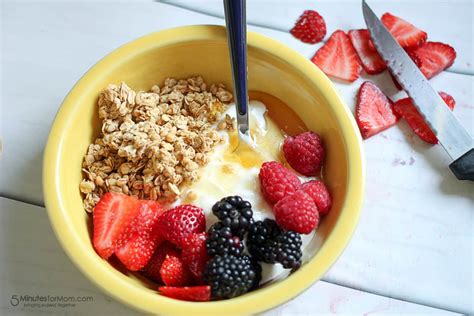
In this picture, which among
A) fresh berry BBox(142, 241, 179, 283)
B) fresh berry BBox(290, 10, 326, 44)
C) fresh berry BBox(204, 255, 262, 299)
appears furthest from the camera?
fresh berry BBox(290, 10, 326, 44)

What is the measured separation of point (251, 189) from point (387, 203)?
0.99 feet

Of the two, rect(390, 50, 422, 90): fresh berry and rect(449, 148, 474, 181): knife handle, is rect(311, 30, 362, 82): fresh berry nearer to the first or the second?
rect(390, 50, 422, 90): fresh berry

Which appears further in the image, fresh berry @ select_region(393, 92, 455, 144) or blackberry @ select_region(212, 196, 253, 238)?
fresh berry @ select_region(393, 92, 455, 144)

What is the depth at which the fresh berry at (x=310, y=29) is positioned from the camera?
1357 mm

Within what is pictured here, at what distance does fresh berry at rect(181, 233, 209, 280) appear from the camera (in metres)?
0.97

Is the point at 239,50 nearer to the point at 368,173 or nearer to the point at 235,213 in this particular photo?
the point at 235,213

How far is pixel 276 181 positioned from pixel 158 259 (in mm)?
240

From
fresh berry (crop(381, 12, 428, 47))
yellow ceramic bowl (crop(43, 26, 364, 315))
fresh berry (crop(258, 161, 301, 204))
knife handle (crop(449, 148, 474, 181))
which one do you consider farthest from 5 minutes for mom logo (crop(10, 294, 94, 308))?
fresh berry (crop(381, 12, 428, 47))

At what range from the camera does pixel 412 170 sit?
125 centimetres

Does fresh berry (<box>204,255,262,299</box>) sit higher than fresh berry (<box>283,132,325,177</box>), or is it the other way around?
fresh berry (<box>283,132,325,177</box>)

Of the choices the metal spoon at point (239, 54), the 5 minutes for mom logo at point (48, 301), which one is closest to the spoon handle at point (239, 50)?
the metal spoon at point (239, 54)

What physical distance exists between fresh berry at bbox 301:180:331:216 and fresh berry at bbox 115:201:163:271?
0.26 m

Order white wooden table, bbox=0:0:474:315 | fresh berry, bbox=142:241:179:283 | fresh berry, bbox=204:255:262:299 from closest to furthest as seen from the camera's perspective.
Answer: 1. fresh berry, bbox=204:255:262:299
2. fresh berry, bbox=142:241:179:283
3. white wooden table, bbox=0:0:474:315

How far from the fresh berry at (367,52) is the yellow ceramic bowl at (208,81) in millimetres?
251
